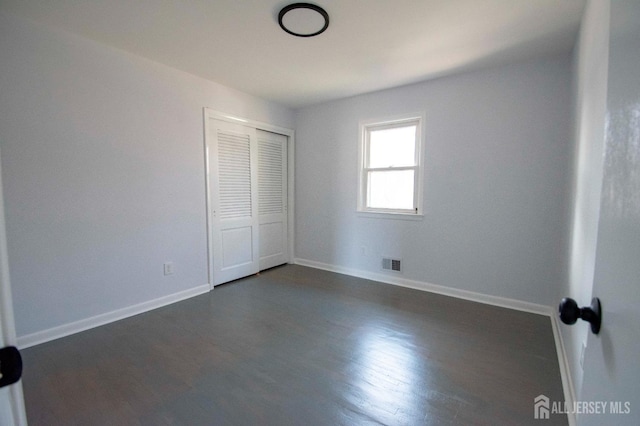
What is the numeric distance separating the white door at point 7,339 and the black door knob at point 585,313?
117 cm

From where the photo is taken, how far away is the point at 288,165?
15.2 ft

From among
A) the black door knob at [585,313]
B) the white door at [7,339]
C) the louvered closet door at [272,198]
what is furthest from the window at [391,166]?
the white door at [7,339]

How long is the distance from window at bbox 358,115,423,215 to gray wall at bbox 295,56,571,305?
127mm

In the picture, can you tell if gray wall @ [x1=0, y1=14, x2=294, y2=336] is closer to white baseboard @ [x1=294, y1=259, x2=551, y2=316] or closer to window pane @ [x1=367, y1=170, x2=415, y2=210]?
white baseboard @ [x1=294, y1=259, x2=551, y2=316]

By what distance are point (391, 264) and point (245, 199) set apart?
2.22 m

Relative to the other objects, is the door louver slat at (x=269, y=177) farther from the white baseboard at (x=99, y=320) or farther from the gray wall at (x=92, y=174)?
the white baseboard at (x=99, y=320)

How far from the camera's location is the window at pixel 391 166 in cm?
357

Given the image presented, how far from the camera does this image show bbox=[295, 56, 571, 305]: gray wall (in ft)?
9.02

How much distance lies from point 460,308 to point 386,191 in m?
1.68

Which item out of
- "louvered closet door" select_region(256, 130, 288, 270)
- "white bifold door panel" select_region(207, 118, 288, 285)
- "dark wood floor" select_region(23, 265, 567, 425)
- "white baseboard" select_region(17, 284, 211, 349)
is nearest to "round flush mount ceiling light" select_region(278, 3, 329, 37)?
"white bifold door panel" select_region(207, 118, 288, 285)

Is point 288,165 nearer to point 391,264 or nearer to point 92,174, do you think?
point 391,264

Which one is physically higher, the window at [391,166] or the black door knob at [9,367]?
the window at [391,166]

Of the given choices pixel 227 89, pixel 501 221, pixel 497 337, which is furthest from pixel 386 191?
pixel 227 89

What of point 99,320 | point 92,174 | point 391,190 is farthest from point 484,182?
point 99,320
